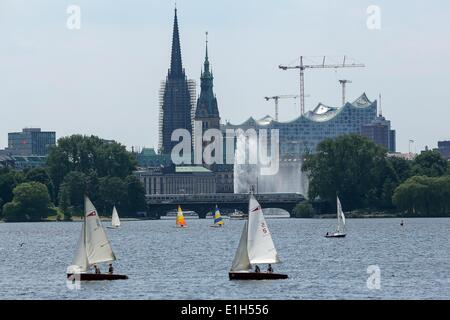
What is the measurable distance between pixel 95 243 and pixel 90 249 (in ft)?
1.42

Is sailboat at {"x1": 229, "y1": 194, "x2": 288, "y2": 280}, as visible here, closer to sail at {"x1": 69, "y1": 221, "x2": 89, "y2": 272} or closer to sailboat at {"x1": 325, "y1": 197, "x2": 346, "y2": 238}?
sail at {"x1": 69, "y1": 221, "x2": 89, "y2": 272}

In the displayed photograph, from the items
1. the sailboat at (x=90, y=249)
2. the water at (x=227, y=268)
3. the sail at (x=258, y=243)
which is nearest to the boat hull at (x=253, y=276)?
the water at (x=227, y=268)

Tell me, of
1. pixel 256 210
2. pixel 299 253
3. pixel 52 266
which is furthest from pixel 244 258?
pixel 299 253

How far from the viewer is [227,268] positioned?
77500 millimetres

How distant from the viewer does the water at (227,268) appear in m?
58.7

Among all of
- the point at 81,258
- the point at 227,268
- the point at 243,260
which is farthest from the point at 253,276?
the point at 227,268

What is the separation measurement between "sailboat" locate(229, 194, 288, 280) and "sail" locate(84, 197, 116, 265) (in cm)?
658

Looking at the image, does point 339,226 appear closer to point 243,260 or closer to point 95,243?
point 95,243

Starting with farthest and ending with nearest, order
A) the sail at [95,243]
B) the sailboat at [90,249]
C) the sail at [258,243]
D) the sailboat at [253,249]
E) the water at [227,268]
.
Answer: the sail at [95,243] < the sailboat at [90,249] < the sail at [258,243] < the sailboat at [253,249] < the water at [227,268]

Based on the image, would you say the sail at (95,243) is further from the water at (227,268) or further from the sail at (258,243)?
the sail at (258,243)

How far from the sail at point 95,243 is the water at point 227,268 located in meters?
1.76

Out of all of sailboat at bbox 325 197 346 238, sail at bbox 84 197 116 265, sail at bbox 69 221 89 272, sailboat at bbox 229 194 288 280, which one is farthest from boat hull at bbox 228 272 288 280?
sailboat at bbox 325 197 346 238
